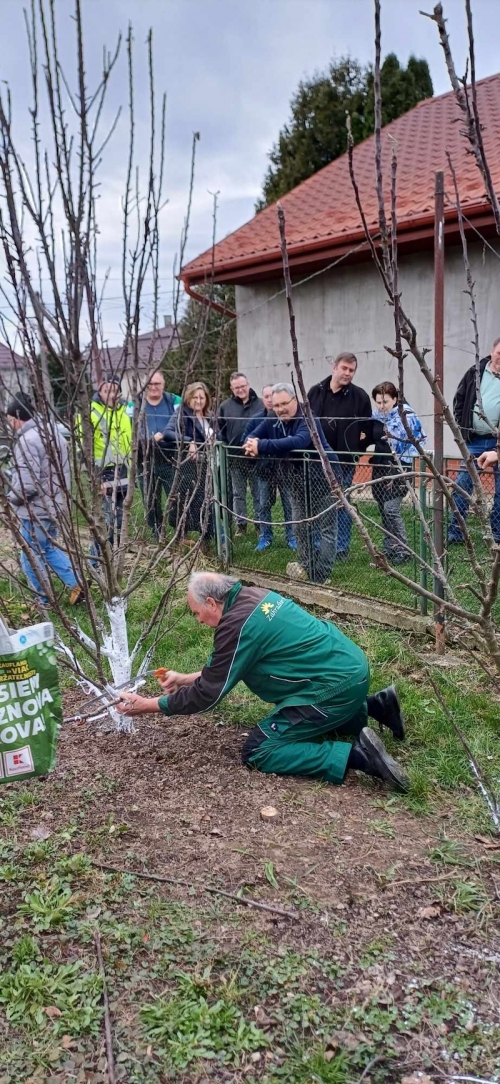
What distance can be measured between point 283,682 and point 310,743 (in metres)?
0.32

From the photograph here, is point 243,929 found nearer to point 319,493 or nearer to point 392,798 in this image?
point 392,798

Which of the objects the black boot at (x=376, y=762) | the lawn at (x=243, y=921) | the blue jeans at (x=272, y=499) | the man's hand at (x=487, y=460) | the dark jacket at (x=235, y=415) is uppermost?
the dark jacket at (x=235, y=415)

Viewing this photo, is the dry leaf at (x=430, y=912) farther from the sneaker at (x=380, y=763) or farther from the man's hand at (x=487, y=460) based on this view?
the man's hand at (x=487, y=460)

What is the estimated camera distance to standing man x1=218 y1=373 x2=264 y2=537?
6367 mm

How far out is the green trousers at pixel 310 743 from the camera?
343 cm

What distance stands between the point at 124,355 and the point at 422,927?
2.32 metres

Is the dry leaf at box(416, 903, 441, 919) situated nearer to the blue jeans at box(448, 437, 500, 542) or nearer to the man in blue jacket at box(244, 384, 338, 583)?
the blue jeans at box(448, 437, 500, 542)

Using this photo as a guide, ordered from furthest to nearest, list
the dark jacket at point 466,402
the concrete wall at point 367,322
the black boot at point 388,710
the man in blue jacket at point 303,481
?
the concrete wall at point 367,322, the man in blue jacket at point 303,481, the dark jacket at point 466,402, the black boot at point 388,710

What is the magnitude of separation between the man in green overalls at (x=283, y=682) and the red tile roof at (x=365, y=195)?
18.4 feet

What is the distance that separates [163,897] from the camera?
2.66 m

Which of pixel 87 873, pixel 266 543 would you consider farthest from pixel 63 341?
pixel 266 543

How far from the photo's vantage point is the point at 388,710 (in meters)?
3.72

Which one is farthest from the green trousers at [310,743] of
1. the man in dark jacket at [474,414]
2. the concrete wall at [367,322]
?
the concrete wall at [367,322]

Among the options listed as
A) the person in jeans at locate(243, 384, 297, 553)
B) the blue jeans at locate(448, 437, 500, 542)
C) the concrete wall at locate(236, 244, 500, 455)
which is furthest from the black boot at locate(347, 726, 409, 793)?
the concrete wall at locate(236, 244, 500, 455)
